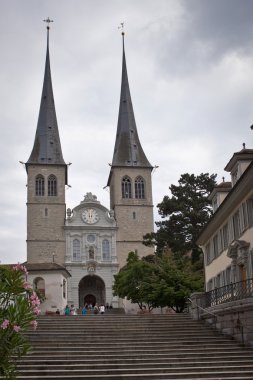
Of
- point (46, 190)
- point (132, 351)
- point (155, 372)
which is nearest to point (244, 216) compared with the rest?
point (132, 351)

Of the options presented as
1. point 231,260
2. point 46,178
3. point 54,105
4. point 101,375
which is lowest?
point 101,375

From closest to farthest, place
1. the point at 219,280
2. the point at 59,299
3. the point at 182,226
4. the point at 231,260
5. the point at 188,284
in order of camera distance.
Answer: the point at 231,260
the point at 219,280
the point at 188,284
the point at 59,299
the point at 182,226

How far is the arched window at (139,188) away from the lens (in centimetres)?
7431

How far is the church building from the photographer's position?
68750 millimetres

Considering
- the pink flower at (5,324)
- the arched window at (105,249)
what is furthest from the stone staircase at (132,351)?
the arched window at (105,249)

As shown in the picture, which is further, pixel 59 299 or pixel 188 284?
pixel 59 299

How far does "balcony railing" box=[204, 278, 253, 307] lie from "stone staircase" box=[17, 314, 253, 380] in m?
1.28

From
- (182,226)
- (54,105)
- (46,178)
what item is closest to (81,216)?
(46,178)

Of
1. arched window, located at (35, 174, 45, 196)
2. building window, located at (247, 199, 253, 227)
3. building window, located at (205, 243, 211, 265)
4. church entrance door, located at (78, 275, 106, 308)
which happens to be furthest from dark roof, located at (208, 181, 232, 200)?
arched window, located at (35, 174, 45, 196)

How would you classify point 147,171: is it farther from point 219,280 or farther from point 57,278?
point 219,280

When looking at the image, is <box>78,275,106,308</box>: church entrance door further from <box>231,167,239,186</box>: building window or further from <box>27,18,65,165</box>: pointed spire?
<box>231,167,239,186</box>: building window

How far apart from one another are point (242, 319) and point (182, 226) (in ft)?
94.3

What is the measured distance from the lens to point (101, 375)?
51.7 feet

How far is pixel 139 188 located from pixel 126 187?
5.56 feet
